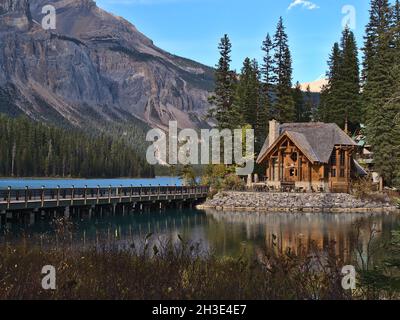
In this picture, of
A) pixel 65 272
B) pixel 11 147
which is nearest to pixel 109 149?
pixel 11 147

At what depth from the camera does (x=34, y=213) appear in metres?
35.0

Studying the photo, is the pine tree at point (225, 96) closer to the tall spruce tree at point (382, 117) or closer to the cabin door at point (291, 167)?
the cabin door at point (291, 167)

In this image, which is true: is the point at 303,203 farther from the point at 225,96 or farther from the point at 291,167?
the point at 225,96

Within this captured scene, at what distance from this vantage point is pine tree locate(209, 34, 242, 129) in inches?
2301

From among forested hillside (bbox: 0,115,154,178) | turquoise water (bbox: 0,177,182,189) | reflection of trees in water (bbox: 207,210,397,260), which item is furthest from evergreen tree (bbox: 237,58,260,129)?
forested hillside (bbox: 0,115,154,178)

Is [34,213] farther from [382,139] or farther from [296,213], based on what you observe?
[382,139]

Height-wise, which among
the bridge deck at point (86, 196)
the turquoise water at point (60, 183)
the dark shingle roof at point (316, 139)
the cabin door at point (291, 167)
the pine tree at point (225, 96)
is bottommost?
the turquoise water at point (60, 183)

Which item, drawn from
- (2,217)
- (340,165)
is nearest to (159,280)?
(2,217)

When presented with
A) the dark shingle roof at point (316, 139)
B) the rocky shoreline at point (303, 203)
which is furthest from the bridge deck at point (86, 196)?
the dark shingle roof at point (316, 139)

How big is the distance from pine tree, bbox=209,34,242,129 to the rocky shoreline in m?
10.3

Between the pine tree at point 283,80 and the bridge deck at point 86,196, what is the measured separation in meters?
15.5

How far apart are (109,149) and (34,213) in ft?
452

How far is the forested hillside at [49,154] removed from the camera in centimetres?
12804

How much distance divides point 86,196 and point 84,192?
0.35 metres
